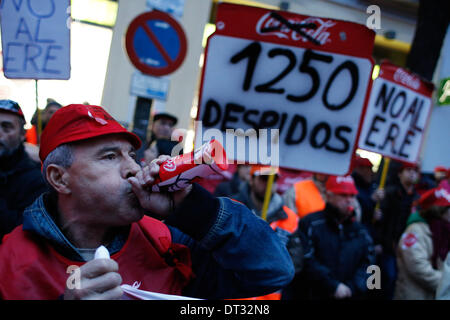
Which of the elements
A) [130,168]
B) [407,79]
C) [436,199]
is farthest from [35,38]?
[436,199]

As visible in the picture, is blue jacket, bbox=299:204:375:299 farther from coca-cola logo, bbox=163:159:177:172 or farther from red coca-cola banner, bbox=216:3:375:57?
coca-cola logo, bbox=163:159:177:172

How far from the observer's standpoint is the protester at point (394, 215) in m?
4.96

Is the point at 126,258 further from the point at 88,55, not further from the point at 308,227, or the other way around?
the point at 88,55

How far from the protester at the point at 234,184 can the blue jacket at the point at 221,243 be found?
308 centimetres

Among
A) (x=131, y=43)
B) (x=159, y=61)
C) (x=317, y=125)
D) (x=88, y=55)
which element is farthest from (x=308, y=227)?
(x=88, y=55)

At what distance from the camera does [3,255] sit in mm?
1372

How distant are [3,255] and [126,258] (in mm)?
371

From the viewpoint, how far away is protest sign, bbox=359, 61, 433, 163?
3645 millimetres

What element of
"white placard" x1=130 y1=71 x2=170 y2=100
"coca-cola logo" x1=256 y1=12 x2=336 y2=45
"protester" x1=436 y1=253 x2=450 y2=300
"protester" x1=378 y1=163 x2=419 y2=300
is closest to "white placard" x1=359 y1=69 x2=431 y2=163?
"coca-cola logo" x1=256 y1=12 x2=336 y2=45

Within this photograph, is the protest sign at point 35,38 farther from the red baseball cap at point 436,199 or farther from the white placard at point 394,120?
the red baseball cap at point 436,199

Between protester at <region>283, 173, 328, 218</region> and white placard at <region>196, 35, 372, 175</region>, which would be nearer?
white placard at <region>196, 35, 372, 175</region>

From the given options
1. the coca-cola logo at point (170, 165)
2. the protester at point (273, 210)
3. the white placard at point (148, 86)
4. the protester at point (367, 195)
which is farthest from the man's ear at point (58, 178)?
the protester at point (367, 195)

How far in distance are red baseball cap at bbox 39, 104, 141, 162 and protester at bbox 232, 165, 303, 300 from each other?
2025 millimetres

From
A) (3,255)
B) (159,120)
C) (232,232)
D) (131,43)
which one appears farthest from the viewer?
(159,120)
